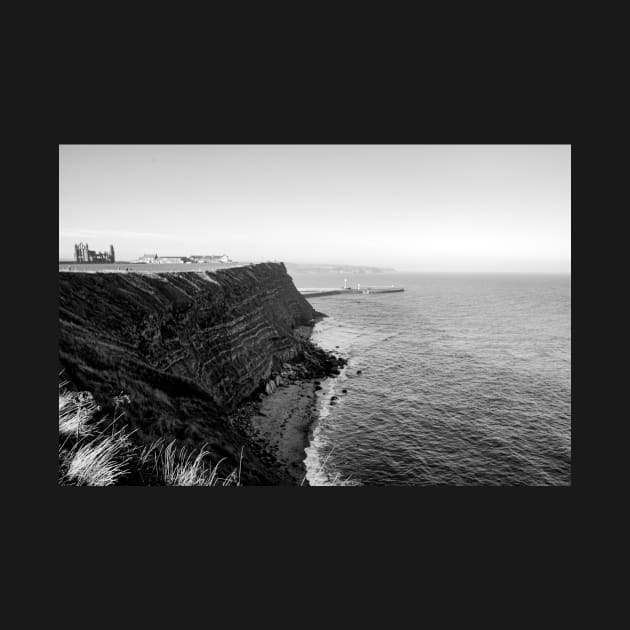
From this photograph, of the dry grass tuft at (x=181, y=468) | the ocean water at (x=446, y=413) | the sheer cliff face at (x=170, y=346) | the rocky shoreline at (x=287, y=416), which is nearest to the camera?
the dry grass tuft at (x=181, y=468)

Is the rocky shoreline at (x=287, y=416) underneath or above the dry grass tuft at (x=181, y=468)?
underneath

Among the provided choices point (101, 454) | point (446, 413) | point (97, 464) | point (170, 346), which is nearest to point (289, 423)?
point (170, 346)

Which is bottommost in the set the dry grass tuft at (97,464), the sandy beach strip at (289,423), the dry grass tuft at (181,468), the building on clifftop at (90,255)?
the sandy beach strip at (289,423)

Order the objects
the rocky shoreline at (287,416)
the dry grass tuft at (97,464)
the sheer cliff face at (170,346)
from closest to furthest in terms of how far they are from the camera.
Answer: the dry grass tuft at (97,464), the sheer cliff face at (170,346), the rocky shoreline at (287,416)

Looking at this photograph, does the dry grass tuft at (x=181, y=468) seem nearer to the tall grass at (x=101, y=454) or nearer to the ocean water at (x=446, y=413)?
the tall grass at (x=101, y=454)

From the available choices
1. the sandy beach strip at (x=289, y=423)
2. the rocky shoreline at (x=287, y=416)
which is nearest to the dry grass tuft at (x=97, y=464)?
the rocky shoreline at (x=287, y=416)

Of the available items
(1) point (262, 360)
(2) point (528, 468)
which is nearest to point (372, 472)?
(2) point (528, 468)

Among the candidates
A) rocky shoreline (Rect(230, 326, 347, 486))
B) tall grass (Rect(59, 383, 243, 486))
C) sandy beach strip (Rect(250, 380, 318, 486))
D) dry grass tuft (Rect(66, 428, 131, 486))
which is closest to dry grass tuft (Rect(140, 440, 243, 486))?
tall grass (Rect(59, 383, 243, 486))

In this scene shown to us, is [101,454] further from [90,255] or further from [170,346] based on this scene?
[90,255]

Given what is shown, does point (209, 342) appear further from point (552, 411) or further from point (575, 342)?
point (552, 411)
